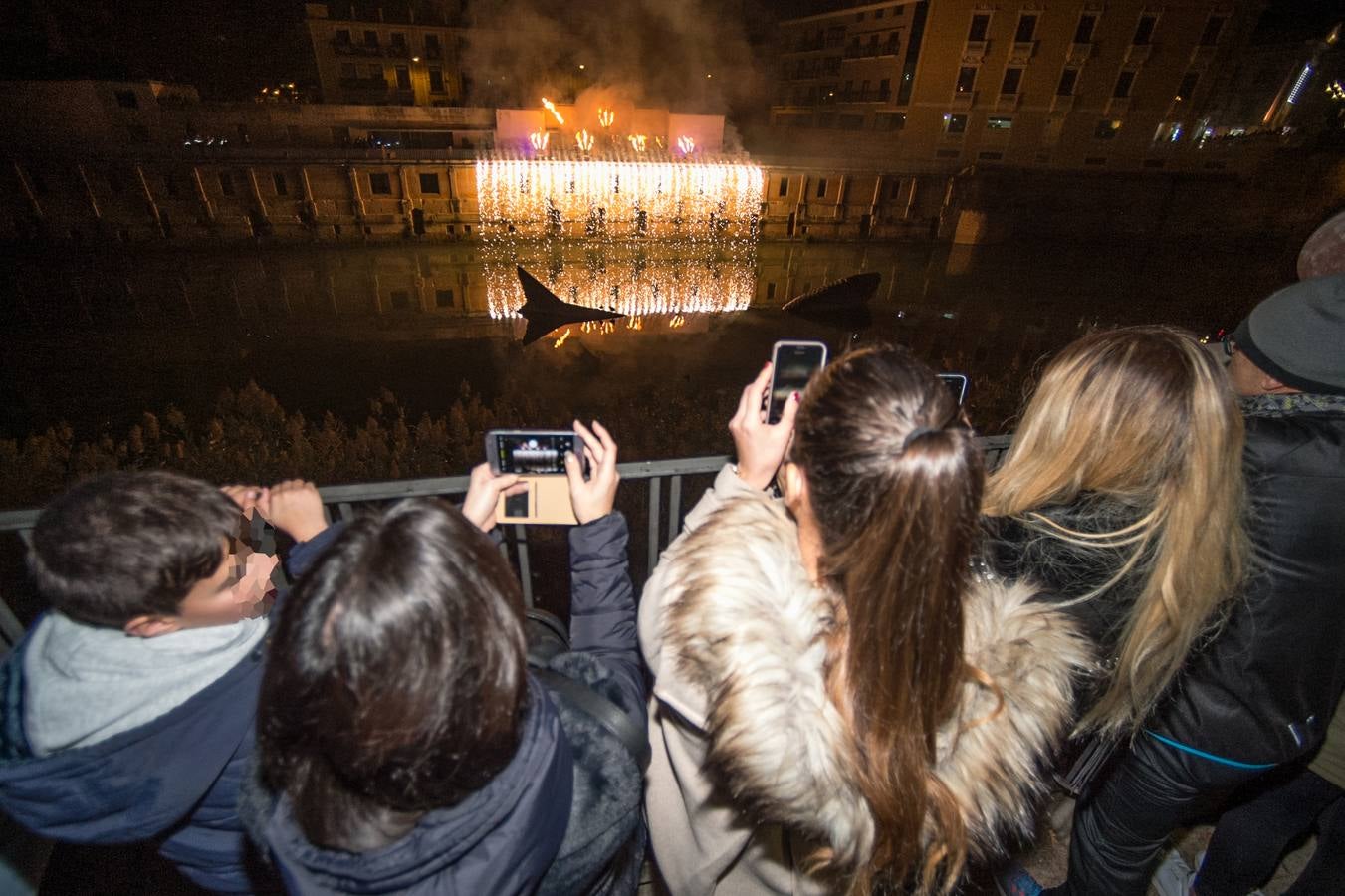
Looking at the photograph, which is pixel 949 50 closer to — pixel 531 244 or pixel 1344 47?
pixel 1344 47

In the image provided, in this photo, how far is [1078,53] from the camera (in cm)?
3694

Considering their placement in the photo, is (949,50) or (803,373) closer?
(803,373)

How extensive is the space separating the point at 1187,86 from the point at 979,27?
14075 mm

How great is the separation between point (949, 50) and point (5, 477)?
49.4 m

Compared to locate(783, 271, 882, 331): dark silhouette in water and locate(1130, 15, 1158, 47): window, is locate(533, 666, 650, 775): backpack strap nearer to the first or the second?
locate(783, 271, 882, 331): dark silhouette in water

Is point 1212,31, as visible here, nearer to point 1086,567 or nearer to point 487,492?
point 1086,567

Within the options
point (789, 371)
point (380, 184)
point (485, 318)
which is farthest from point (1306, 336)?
point (380, 184)

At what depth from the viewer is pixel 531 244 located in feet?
115

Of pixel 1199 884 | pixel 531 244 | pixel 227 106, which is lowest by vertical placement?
pixel 531 244

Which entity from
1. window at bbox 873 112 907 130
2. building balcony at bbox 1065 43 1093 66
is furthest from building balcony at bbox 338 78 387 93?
building balcony at bbox 1065 43 1093 66

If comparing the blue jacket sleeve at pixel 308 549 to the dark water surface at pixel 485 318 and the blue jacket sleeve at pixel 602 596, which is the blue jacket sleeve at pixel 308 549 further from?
the dark water surface at pixel 485 318

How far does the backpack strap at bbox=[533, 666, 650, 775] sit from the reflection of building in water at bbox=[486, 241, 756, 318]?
96.3ft

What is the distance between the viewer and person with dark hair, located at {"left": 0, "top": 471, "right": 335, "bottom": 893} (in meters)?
1.16

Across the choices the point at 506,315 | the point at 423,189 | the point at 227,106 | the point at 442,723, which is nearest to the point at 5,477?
the point at 442,723
